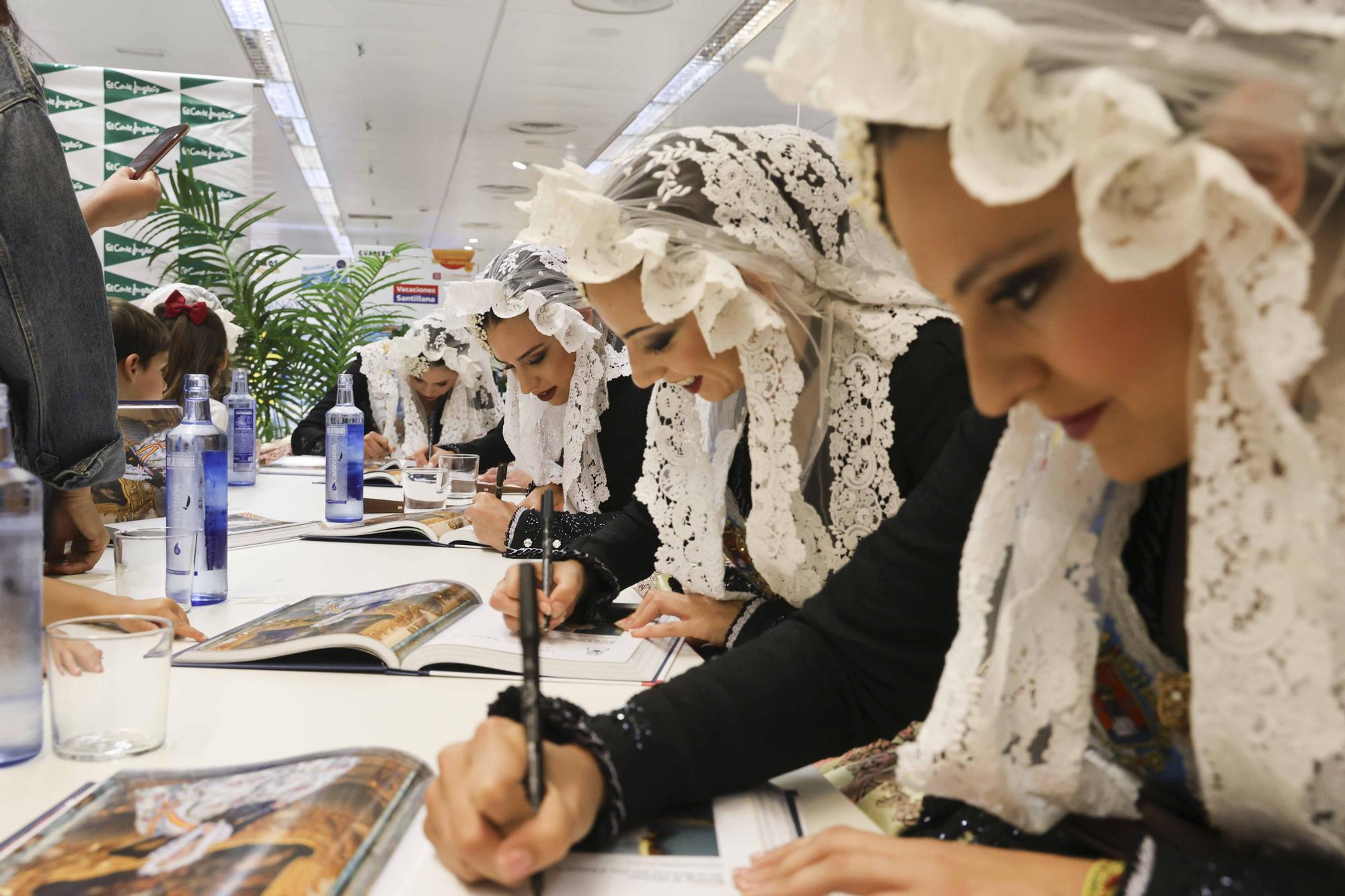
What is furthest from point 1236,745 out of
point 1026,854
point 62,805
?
point 62,805

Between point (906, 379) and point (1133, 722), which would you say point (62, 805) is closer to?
point (1133, 722)

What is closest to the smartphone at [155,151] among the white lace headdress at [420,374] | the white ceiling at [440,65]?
the white ceiling at [440,65]

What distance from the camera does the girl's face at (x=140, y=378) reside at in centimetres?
287

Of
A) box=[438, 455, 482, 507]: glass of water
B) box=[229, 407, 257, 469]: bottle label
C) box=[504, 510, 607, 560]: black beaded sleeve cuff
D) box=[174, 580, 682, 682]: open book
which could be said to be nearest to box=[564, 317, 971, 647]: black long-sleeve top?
box=[174, 580, 682, 682]: open book

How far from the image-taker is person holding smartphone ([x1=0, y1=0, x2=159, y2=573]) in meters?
1.40

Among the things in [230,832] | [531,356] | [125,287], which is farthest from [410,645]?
[125,287]

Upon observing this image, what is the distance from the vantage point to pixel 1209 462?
0.54 meters

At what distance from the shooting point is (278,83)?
21.9 ft

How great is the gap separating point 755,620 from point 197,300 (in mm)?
2789

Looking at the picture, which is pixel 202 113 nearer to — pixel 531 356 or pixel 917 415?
pixel 531 356

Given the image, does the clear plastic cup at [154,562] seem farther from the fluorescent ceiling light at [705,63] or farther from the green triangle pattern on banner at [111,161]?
the green triangle pattern on banner at [111,161]

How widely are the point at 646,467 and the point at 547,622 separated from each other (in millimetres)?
325

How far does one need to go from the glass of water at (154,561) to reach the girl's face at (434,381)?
3415 millimetres

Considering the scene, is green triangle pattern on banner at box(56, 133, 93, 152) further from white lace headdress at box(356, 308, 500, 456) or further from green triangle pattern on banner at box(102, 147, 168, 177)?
white lace headdress at box(356, 308, 500, 456)
